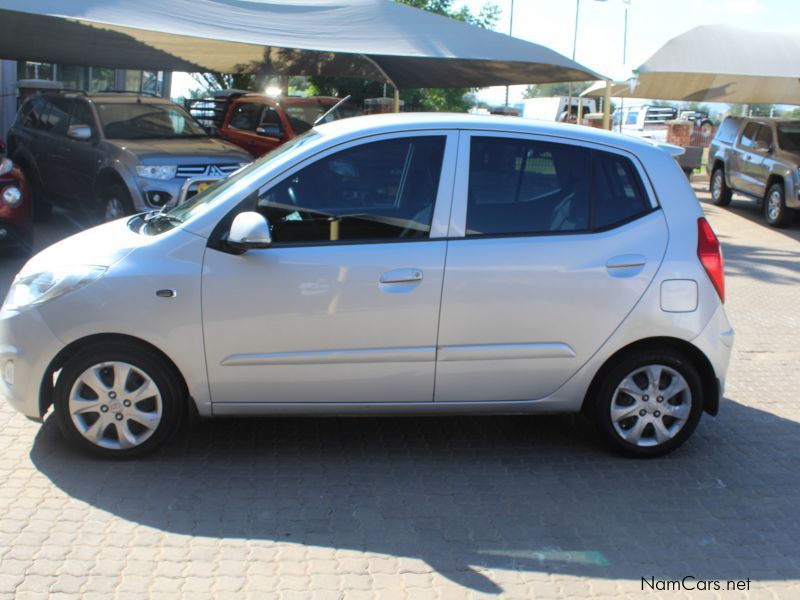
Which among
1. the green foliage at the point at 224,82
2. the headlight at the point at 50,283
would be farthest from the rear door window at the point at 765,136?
the headlight at the point at 50,283

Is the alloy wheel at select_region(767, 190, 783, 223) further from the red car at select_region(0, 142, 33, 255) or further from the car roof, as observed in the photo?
Result: the red car at select_region(0, 142, 33, 255)

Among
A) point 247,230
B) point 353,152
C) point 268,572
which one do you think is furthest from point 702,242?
point 268,572

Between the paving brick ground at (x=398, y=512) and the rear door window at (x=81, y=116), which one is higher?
the rear door window at (x=81, y=116)

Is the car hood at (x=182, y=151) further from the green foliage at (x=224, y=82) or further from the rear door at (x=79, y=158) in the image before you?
the green foliage at (x=224, y=82)

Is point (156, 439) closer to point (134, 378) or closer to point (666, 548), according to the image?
point (134, 378)

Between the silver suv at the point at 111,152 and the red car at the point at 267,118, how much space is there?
8.67ft

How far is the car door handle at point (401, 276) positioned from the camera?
462 cm

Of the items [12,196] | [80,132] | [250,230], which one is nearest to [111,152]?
[80,132]

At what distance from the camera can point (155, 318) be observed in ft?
15.1

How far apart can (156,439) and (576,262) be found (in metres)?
2.35

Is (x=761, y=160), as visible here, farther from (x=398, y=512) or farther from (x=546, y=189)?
(x=398, y=512)

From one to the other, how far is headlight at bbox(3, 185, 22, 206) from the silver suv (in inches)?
45.8

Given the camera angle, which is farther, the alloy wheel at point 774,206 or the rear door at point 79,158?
the alloy wheel at point 774,206

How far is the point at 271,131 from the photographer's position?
14.6m
